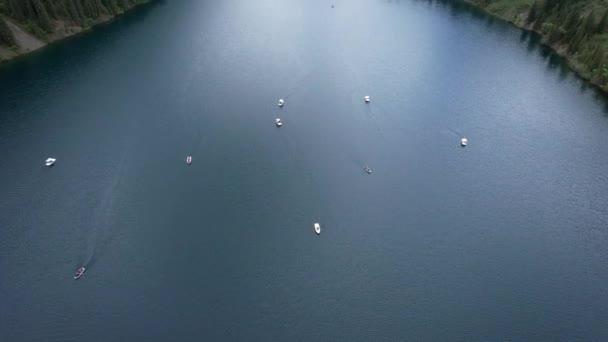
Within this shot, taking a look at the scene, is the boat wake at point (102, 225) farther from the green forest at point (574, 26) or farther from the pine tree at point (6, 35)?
the green forest at point (574, 26)

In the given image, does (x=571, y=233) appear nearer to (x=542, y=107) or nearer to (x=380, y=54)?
(x=542, y=107)

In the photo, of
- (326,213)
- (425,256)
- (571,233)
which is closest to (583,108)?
(571,233)

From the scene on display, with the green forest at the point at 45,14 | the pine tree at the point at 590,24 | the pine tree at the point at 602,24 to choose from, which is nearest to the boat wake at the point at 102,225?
the green forest at the point at 45,14

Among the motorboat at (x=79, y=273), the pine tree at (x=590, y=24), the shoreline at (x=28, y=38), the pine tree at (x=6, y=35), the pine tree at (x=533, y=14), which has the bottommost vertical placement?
the shoreline at (x=28, y=38)

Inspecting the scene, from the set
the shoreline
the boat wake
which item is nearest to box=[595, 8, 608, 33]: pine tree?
the boat wake

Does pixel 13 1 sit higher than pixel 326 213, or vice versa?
pixel 13 1

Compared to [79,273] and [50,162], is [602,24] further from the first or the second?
[50,162]
